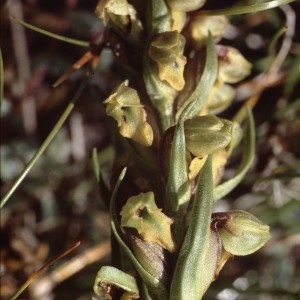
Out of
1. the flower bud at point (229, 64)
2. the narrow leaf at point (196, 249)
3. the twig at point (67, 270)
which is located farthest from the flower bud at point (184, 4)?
the twig at point (67, 270)

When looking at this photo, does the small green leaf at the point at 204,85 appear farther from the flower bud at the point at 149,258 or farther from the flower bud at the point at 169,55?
the flower bud at the point at 149,258

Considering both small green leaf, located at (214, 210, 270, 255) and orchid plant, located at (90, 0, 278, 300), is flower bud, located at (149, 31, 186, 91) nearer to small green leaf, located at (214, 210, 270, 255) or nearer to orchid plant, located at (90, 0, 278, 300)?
orchid plant, located at (90, 0, 278, 300)

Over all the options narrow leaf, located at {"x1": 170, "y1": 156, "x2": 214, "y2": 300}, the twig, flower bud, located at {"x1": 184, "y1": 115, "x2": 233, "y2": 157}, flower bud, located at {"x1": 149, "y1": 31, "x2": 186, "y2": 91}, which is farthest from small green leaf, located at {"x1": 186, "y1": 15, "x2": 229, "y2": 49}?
the twig

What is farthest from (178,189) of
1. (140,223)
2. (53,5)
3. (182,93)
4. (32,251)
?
(53,5)

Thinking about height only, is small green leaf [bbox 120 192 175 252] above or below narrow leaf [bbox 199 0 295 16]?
below

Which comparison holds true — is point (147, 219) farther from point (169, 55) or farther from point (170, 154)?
point (169, 55)

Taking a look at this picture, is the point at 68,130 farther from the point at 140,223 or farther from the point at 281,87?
the point at 140,223
